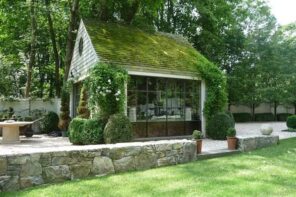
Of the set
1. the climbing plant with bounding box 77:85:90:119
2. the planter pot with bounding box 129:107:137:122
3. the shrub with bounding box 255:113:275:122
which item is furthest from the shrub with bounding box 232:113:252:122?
the climbing plant with bounding box 77:85:90:119

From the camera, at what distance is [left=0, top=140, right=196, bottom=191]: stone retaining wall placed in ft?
19.9

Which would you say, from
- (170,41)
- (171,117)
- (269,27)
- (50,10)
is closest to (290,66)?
(269,27)

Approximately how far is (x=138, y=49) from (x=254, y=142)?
20.8ft

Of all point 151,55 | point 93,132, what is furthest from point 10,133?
point 151,55

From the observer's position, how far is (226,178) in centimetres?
703

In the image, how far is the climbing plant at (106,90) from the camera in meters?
12.1

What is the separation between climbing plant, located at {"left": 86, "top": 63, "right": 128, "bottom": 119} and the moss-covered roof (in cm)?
93

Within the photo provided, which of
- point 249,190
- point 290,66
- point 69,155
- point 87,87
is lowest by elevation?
point 249,190

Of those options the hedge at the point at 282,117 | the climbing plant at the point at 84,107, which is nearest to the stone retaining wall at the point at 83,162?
the climbing plant at the point at 84,107

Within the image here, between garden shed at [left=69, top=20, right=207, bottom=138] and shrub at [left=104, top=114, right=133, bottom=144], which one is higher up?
garden shed at [left=69, top=20, right=207, bottom=138]

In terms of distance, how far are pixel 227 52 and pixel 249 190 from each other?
957 inches

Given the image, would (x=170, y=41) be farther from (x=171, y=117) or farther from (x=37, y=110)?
(x=37, y=110)

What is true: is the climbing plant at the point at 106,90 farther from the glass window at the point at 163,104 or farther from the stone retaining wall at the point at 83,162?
the stone retaining wall at the point at 83,162

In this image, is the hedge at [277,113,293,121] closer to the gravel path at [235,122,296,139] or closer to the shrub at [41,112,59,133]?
the gravel path at [235,122,296,139]
